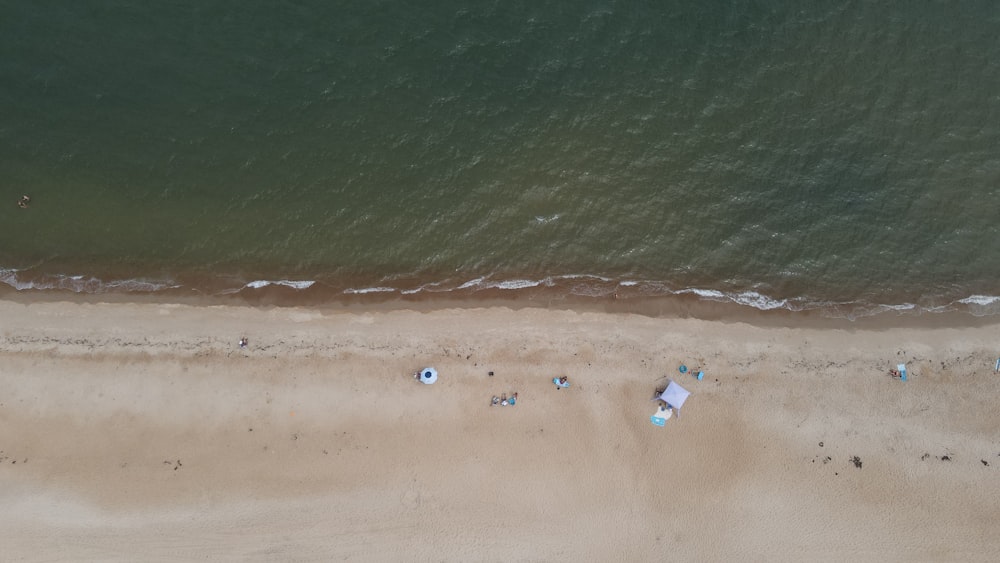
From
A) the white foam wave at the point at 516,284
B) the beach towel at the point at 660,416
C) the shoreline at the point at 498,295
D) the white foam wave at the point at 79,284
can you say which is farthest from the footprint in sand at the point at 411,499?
the white foam wave at the point at 79,284

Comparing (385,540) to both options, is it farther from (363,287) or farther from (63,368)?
(63,368)

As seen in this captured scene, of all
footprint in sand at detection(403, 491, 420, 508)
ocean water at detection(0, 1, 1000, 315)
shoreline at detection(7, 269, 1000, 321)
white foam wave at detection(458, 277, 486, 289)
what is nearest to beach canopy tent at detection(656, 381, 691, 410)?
shoreline at detection(7, 269, 1000, 321)

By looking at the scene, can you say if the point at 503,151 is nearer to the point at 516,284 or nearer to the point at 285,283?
the point at 516,284

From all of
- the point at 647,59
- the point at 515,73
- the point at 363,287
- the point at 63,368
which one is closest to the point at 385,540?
A: the point at 363,287

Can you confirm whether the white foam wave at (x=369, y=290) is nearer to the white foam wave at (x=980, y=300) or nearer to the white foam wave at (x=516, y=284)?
the white foam wave at (x=516, y=284)

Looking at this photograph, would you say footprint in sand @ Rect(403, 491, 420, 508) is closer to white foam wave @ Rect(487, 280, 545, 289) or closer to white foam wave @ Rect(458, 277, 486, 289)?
white foam wave @ Rect(458, 277, 486, 289)
